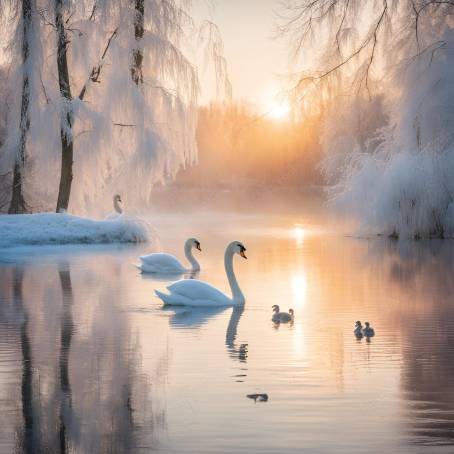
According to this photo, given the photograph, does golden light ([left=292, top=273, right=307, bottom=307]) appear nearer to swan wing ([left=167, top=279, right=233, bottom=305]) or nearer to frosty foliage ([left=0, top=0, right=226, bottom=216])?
swan wing ([left=167, top=279, right=233, bottom=305])

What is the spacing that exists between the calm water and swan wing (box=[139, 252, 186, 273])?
329 millimetres

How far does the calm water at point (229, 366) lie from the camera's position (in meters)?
7.33

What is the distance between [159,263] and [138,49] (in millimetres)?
11402

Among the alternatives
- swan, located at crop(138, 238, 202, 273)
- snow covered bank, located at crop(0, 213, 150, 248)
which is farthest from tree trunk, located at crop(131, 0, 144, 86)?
swan, located at crop(138, 238, 202, 273)

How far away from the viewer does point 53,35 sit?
30109mm

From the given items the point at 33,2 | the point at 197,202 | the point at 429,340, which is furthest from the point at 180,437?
the point at 197,202

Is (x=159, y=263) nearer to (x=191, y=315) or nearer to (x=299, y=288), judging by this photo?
(x=299, y=288)

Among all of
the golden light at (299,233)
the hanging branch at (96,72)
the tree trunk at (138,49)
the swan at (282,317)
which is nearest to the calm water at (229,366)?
the swan at (282,317)

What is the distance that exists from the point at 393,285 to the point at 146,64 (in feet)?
47.9

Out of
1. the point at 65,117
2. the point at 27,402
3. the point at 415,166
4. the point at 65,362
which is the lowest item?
the point at 27,402

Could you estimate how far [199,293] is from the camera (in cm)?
1483

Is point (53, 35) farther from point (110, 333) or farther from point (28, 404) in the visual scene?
point (28, 404)

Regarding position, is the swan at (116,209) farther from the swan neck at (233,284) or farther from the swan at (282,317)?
the swan at (282,317)

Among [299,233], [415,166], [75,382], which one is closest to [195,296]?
[75,382]
